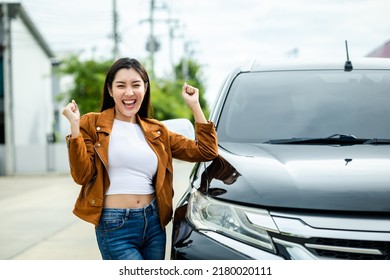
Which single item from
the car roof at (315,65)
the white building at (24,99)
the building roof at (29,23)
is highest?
the car roof at (315,65)

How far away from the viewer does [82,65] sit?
68.0 feet

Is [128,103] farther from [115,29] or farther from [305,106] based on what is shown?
[115,29]

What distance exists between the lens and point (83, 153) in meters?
2.39

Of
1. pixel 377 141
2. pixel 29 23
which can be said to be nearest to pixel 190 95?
pixel 377 141

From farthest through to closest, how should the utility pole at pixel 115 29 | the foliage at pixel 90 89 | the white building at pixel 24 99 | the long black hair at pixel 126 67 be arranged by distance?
the foliage at pixel 90 89 → the utility pole at pixel 115 29 → the white building at pixel 24 99 → the long black hair at pixel 126 67

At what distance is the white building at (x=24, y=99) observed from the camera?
1816 cm

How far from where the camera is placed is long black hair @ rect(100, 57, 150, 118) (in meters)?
2.61

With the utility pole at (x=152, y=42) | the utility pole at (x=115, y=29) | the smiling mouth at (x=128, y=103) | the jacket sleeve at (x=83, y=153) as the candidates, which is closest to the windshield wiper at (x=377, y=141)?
the smiling mouth at (x=128, y=103)

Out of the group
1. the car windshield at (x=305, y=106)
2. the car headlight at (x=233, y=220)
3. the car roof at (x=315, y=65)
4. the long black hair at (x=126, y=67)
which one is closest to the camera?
the car headlight at (x=233, y=220)

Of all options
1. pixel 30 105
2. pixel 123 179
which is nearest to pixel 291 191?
pixel 123 179

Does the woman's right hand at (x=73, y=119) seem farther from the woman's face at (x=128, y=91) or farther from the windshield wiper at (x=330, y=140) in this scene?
the windshield wiper at (x=330, y=140)

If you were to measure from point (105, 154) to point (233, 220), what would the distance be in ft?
2.28

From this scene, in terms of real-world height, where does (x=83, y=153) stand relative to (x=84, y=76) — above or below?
above

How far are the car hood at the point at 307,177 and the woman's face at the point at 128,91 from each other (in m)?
0.46
